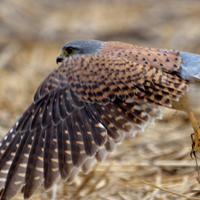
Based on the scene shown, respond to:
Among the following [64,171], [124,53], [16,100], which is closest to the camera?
[64,171]

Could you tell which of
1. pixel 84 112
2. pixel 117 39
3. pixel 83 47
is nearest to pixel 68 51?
pixel 83 47

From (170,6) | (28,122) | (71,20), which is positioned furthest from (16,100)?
(170,6)

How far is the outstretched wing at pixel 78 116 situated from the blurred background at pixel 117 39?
73 cm

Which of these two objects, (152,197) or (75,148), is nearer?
(75,148)

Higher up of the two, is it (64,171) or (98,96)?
(98,96)

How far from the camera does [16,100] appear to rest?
592 centimetres

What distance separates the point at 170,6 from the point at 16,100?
4.29 meters

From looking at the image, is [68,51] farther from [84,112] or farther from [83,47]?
[84,112]

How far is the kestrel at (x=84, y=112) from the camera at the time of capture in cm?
310

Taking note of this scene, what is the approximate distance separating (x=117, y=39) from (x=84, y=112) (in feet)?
15.7

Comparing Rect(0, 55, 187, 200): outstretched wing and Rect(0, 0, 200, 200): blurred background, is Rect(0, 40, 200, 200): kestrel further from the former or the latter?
Rect(0, 0, 200, 200): blurred background

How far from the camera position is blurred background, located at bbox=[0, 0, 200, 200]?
391cm

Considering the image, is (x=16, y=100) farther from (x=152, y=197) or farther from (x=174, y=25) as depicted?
(x=174, y=25)

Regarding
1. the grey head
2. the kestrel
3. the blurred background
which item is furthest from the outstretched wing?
the blurred background
